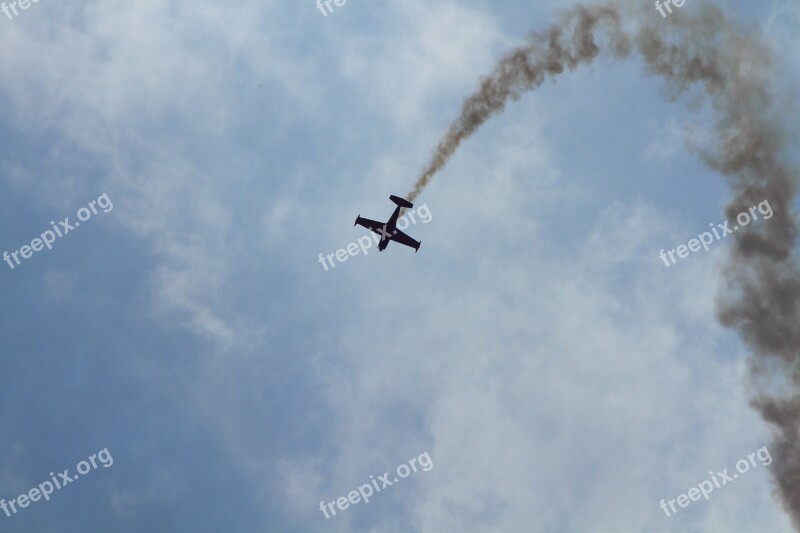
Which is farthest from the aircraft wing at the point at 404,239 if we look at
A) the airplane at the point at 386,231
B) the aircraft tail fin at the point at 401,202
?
the aircraft tail fin at the point at 401,202

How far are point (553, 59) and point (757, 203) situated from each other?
27.5 metres

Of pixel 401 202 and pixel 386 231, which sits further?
pixel 386 231

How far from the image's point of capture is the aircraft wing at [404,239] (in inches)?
4742

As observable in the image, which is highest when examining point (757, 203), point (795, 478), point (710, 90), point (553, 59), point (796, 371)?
point (553, 59)

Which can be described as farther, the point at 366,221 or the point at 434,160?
the point at 366,221

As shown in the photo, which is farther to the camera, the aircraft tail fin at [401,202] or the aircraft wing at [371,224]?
the aircraft wing at [371,224]

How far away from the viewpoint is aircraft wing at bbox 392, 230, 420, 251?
120m

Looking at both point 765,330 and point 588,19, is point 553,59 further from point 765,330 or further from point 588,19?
point 765,330

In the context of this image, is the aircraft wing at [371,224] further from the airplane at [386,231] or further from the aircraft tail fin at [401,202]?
the aircraft tail fin at [401,202]

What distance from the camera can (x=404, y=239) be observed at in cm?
12088

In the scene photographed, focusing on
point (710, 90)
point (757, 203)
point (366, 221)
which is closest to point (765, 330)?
point (757, 203)

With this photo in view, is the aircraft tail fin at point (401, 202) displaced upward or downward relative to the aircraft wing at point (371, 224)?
downward

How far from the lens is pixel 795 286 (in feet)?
385

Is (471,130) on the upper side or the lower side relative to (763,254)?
upper
